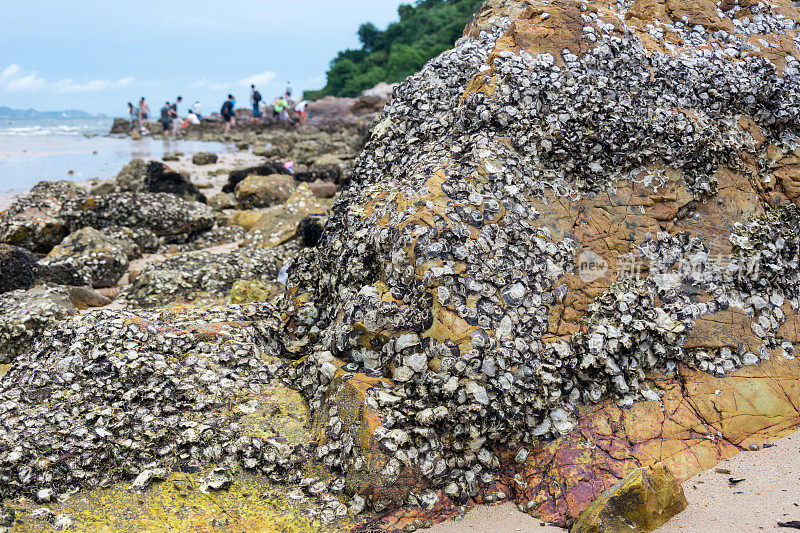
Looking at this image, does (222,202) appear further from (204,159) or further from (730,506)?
(730,506)

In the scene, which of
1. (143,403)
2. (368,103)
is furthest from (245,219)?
(368,103)

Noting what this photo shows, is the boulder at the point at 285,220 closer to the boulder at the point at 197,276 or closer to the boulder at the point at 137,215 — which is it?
the boulder at the point at 197,276

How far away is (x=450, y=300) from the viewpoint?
3494mm

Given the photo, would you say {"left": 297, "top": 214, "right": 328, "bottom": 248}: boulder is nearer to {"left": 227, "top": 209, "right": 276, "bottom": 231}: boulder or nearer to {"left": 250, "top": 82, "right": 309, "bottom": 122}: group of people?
{"left": 227, "top": 209, "right": 276, "bottom": 231}: boulder

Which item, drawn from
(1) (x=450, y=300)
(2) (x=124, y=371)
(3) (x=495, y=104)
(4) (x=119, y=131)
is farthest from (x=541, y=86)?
(4) (x=119, y=131)

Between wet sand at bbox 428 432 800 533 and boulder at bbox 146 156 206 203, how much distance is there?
9.65 meters

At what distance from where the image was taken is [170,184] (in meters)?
11.2

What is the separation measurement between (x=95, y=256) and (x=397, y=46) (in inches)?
2021

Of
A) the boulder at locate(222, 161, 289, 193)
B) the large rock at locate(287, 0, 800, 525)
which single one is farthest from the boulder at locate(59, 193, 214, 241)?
the large rock at locate(287, 0, 800, 525)

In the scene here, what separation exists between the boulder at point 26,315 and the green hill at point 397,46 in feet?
137

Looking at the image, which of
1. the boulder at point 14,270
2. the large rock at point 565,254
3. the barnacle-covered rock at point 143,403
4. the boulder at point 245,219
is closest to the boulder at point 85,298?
the boulder at point 14,270

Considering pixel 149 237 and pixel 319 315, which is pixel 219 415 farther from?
pixel 149 237

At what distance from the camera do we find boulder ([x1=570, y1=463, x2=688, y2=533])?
113 inches

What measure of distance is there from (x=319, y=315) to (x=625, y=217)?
2.51 m
